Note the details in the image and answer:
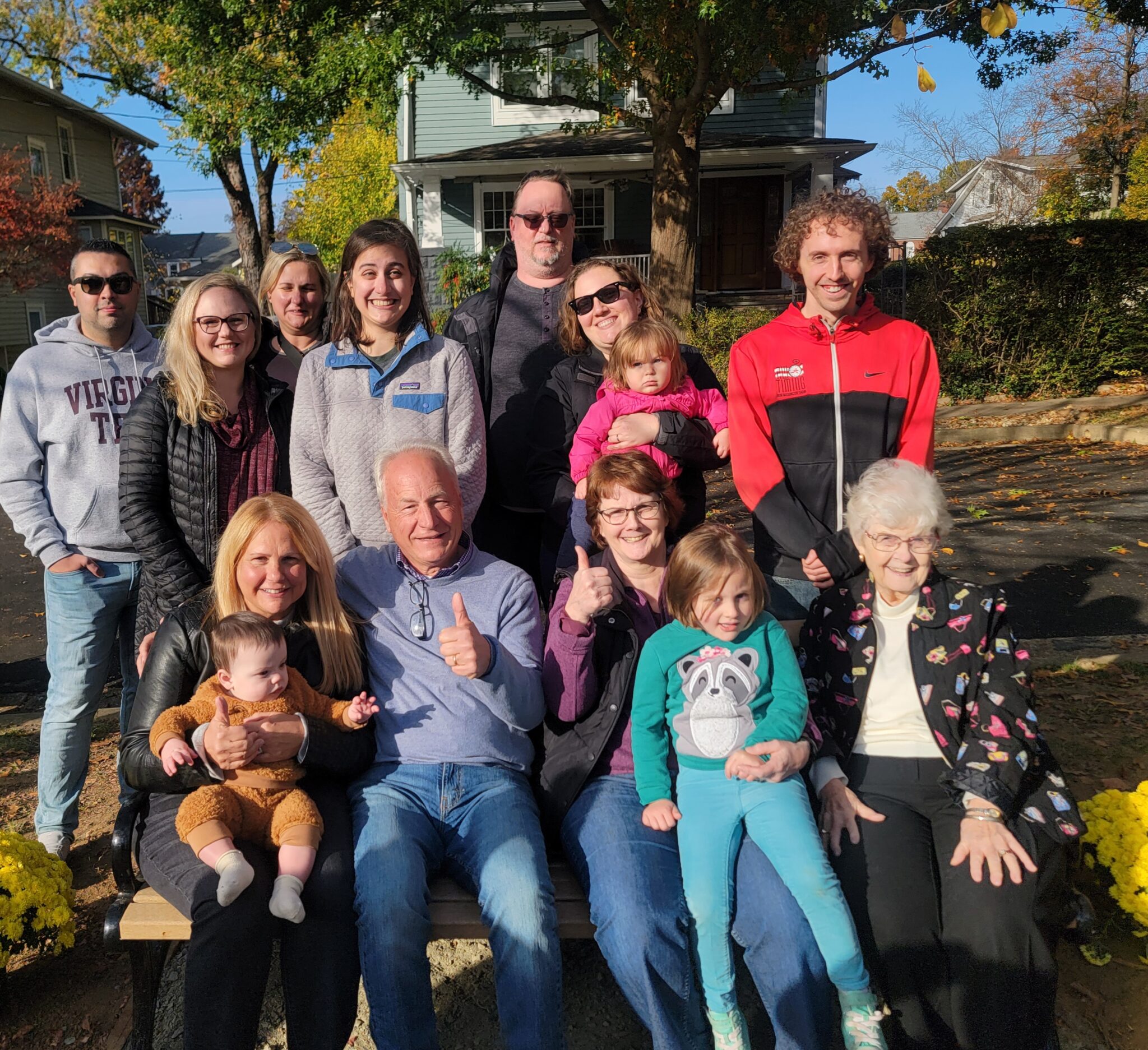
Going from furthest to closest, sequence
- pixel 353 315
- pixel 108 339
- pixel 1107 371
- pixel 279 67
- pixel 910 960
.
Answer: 1. pixel 1107 371
2. pixel 279 67
3. pixel 108 339
4. pixel 353 315
5. pixel 910 960

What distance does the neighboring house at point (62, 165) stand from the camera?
28156mm

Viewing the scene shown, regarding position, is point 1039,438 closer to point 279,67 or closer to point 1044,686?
point 1044,686

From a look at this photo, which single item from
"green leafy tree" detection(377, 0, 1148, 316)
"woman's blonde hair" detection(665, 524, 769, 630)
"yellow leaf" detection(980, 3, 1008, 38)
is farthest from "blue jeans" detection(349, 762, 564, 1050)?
"green leafy tree" detection(377, 0, 1148, 316)

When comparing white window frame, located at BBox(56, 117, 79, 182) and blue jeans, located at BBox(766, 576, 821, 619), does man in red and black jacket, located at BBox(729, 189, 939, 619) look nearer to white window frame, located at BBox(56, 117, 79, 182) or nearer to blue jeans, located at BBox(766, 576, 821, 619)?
blue jeans, located at BBox(766, 576, 821, 619)

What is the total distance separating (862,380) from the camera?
3234 millimetres

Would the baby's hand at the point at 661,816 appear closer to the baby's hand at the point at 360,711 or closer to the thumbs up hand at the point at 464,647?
the thumbs up hand at the point at 464,647

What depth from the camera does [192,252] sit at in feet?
233

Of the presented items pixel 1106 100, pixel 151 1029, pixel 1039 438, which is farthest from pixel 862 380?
pixel 1106 100

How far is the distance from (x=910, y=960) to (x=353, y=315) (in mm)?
2688

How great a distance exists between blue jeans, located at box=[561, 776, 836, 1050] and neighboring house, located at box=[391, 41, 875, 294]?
694 inches

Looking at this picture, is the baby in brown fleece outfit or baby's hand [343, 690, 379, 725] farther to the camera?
baby's hand [343, 690, 379, 725]

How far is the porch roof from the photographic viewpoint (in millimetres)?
18516

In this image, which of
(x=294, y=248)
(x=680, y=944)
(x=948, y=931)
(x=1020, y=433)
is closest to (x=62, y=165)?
(x=1020, y=433)

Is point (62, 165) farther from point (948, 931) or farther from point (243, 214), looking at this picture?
point (948, 931)
